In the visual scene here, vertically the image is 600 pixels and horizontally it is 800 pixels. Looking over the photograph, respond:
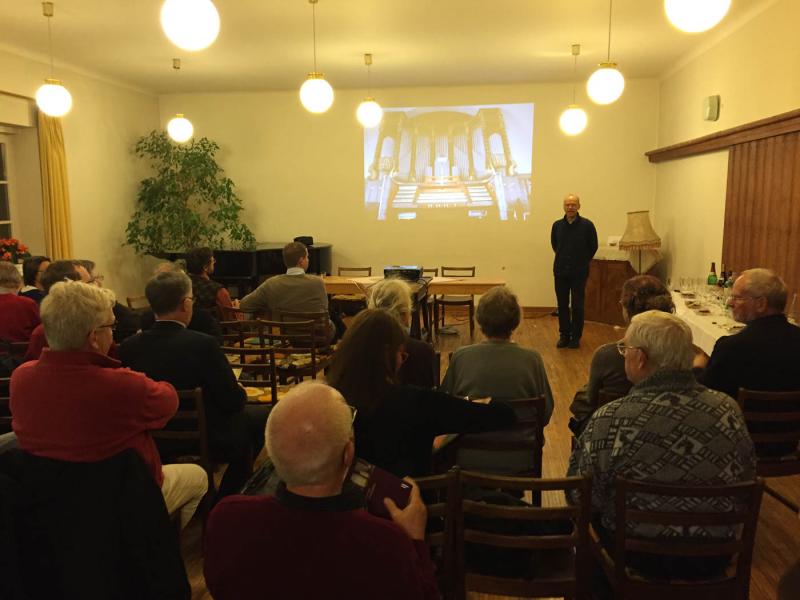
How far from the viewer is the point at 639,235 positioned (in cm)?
749

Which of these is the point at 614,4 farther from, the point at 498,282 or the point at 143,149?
the point at 143,149

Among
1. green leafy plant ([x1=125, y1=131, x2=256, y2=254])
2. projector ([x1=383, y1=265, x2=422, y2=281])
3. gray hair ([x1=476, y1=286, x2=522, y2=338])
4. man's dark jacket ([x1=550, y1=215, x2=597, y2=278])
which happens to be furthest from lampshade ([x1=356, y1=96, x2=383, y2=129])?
gray hair ([x1=476, y1=286, x2=522, y2=338])

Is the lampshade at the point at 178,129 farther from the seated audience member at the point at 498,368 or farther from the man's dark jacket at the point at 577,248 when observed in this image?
the seated audience member at the point at 498,368

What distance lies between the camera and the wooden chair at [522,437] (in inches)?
91.7

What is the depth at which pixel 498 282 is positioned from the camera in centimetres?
651

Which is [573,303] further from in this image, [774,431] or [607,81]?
[774,431]

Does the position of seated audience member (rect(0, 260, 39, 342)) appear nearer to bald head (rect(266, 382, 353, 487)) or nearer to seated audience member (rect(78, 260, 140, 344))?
seated audience member (rect(78, 260, 140, 344))

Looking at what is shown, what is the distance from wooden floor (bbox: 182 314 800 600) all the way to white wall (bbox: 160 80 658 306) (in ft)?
6.82

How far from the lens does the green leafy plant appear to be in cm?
823

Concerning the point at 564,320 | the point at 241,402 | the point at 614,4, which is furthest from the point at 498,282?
the point at 241,402

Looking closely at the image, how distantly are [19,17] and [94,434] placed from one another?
15.9 ft

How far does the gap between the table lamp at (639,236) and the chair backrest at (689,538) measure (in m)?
6.03

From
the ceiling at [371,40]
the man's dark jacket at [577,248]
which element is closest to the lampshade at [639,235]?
the man's dark jacket at [577,248]

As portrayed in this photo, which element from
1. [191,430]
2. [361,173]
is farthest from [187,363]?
[361,173]
